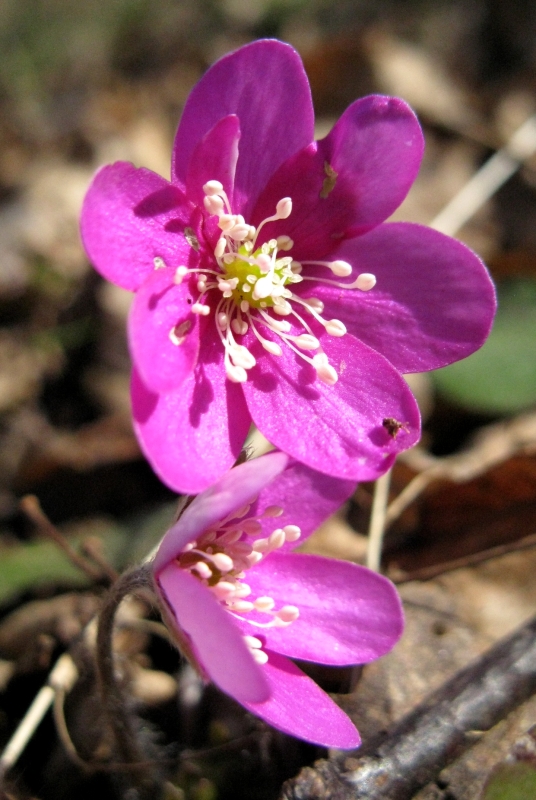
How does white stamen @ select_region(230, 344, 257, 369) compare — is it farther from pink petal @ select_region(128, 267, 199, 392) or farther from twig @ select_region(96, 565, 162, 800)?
twig @ select_region(96, 565, 162, 800)

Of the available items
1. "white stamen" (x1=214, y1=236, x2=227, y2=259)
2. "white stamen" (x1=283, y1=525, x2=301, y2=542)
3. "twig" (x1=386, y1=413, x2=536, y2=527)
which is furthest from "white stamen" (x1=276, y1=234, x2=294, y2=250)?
"twig" (x1=386, y1=413, x2=536, y2=527)

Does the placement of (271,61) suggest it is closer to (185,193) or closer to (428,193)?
(185,193)

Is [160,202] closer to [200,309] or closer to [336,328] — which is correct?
[200,309]

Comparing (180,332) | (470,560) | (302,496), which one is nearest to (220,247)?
(180,332)

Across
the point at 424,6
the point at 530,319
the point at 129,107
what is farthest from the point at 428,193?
the point at 424,6

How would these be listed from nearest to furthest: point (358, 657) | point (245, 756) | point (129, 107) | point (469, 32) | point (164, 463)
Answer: point (164, 463) < point (358, 657) < point (245, 756) < point (129, 107) < point (469, 32)

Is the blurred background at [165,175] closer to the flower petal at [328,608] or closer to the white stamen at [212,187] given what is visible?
the flower petal at [328,608]
